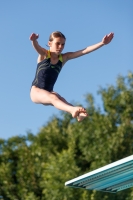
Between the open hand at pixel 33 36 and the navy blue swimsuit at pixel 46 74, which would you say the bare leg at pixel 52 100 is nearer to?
the navy blue swimsuit at pixel 46 74

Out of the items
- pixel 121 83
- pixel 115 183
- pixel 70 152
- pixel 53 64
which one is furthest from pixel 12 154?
pixel 53 64

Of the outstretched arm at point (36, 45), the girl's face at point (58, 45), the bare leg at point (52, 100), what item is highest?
the girl's face at point (58, 45)

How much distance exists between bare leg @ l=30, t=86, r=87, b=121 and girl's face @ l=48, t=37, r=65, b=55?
1.91 ft

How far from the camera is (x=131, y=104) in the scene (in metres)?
19.5

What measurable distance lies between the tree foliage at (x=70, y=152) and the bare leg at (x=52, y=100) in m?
10.2

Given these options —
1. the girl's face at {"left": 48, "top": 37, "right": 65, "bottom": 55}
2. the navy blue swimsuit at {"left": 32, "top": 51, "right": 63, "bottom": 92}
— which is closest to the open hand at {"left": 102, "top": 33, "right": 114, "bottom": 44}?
the girl's face at {"left": 48, "top": 37, "right": 65, "bottom": 55}

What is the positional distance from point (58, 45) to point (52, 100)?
89 centimetres

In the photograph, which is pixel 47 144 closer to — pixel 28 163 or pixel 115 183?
pixel 28 163

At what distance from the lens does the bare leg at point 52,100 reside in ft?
20.6

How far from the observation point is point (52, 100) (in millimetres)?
6746

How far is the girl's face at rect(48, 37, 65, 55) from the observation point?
23.5 feet

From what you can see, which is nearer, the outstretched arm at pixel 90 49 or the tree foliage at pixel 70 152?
the outstretched arm at pixel 90 49

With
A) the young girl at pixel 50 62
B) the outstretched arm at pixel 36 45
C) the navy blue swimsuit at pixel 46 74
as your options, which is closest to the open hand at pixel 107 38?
the young girl at pixel 50 62

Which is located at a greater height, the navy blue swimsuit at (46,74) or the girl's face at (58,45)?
the girl's face at (58,45)
